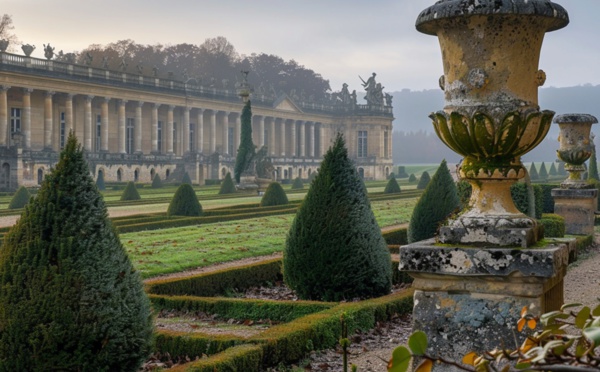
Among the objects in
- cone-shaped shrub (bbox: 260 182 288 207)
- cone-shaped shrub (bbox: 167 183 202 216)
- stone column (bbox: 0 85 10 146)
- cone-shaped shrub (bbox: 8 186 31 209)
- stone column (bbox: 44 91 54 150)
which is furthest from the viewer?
stone column (bbox: 44 91 54 150)

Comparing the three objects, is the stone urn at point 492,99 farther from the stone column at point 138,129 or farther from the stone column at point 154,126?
the stone column at point 154,126

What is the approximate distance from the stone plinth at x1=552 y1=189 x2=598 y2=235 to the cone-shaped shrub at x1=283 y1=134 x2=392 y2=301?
858cm

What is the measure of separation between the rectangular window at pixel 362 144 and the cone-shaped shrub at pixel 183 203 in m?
57.5

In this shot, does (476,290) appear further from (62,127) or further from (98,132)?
(98,132)

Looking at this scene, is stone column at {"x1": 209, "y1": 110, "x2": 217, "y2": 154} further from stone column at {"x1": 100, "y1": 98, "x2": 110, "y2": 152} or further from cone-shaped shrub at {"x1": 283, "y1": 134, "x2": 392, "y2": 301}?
cone-shaped shrub at {"x1": 283, "y1": 134, "x2": 392, "y2": 301}

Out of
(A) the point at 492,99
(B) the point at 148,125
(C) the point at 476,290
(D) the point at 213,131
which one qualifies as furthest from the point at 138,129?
(C) the point at 476,290

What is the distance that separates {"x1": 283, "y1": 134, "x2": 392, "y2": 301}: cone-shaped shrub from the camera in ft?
28.7

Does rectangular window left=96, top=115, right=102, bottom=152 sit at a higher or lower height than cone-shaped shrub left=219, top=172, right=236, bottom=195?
higher

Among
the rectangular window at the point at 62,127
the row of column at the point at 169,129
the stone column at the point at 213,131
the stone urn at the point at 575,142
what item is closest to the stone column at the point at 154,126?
the row of column at the point at 169,129

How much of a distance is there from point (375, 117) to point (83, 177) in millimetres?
74013

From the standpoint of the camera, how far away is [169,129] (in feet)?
197

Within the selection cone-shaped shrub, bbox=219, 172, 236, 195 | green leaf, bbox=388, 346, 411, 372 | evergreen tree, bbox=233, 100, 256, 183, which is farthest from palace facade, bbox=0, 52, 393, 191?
green leaf, bbox=388, 346, 411, 372

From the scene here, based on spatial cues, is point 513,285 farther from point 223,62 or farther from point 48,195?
point 223,62

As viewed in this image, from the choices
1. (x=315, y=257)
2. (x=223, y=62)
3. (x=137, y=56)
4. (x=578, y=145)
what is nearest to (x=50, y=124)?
(x=137, y=56)
